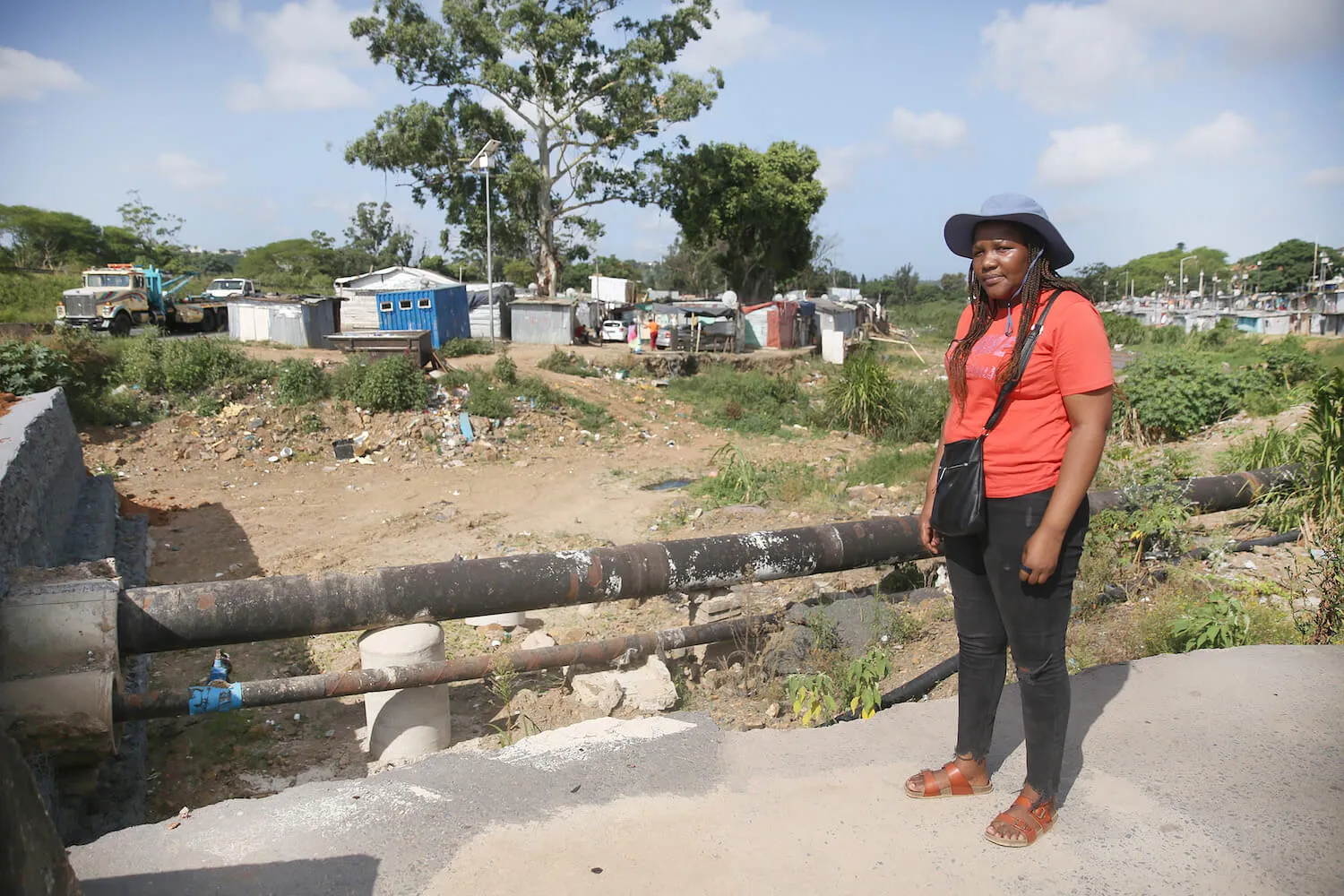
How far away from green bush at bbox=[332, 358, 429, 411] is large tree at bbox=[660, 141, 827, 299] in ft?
56.2

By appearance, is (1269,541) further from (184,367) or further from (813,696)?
(184,367)

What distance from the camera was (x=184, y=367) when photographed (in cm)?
1373

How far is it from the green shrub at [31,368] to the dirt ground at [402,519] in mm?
851

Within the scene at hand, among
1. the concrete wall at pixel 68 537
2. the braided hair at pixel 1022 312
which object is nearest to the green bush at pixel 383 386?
the concrete wall at pixel 68 537

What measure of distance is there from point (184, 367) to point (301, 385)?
73.4 inches

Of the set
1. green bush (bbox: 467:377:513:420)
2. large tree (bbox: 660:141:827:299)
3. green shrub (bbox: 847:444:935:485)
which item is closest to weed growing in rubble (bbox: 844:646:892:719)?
green shrub (bbox: 847:444:935:485)

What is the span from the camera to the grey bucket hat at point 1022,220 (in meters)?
2.32

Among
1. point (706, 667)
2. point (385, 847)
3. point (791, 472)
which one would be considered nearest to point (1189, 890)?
point (385, 847)

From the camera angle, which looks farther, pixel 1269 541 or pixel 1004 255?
pixel 1269 541

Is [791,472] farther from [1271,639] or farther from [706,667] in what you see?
[1271,639]

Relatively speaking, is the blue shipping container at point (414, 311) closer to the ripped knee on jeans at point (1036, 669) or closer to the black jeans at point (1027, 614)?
the black jeans at point (1027, 614)

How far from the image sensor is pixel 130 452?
38.6ft

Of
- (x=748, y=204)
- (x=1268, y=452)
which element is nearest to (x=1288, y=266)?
(x=748, y=204)

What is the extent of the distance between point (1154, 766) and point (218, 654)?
502 centimetres
